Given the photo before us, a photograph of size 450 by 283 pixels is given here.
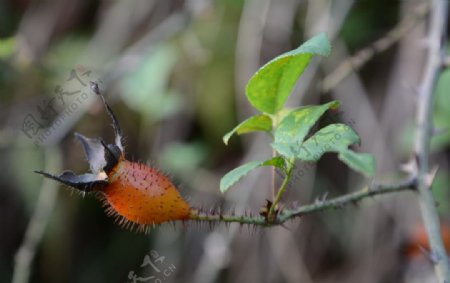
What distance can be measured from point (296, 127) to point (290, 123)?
0.02m

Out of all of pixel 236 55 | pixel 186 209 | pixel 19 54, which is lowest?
pixel 186 209

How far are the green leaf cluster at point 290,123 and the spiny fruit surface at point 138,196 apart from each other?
112mm

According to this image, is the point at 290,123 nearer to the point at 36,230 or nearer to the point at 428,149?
the point at 428,149

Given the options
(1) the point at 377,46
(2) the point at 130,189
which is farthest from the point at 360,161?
(1) the point at 377,46

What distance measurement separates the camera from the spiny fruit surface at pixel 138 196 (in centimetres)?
106

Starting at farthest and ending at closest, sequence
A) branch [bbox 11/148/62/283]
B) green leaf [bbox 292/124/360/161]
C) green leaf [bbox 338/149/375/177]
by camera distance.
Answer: branch [bbox 11/148/62/283]
green leaf [bbox 338/149/375/177]
green leaf [bbox 292/124/360/161]

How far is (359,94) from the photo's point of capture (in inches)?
105

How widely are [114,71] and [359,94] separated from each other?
100 centimetres

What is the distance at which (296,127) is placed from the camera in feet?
3.37

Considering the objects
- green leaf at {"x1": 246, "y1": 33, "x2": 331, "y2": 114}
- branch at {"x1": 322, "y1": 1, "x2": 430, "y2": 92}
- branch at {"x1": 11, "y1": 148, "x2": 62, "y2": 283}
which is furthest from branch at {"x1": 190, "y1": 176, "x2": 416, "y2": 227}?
branch at {"x1": 11, "y1": 148, "x2": 62, "y2": 283}

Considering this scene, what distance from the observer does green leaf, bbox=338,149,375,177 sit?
111cm

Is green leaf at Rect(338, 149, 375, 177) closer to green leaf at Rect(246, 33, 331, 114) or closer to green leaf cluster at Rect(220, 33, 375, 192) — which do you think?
green leaf cluster at Rect(220, 33, 375, 192)

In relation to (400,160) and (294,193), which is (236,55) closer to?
(294,193)

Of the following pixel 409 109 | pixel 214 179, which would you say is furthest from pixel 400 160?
pixel 214 179
